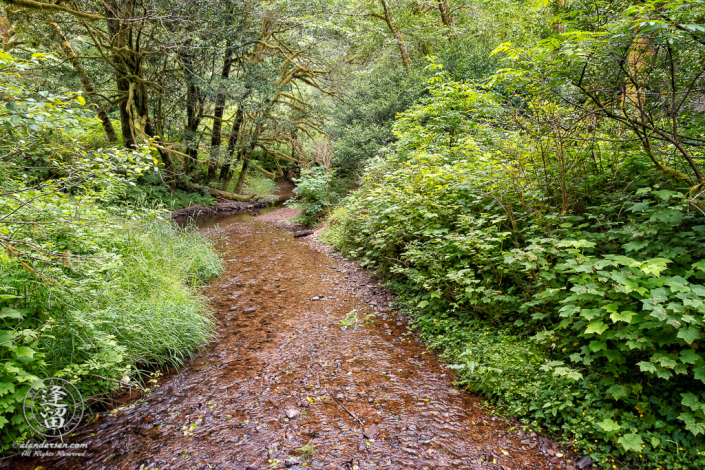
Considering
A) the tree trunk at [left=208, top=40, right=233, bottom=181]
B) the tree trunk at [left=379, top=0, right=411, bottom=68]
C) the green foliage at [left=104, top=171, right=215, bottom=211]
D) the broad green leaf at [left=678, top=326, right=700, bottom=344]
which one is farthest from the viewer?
the green foliage at [left=104, top=171, right=215, bottom=211]

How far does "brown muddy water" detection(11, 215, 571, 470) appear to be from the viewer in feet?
8.55

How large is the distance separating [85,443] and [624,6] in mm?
6702

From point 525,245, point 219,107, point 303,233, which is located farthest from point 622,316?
point 219,107

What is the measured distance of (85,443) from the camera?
2.74 metres

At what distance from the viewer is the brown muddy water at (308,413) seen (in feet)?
8.55

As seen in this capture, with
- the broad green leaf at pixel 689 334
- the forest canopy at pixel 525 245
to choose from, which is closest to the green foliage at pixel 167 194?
the forest canopy at pixel 525 245

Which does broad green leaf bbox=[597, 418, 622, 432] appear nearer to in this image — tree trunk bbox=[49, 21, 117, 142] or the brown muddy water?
the brown muddy water

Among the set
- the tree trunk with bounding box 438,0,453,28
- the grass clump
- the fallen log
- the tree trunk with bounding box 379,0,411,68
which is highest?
the tree trunk with bounding box 438,0,453,28

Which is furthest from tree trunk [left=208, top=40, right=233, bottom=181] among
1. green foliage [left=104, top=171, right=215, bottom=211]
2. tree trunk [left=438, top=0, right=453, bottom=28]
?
tree trunk [left=438, top=0, right=453, bottom=28]

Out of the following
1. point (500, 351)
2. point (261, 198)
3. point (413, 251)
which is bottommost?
point (261, 198)

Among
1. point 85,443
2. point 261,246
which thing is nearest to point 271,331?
point 85,443

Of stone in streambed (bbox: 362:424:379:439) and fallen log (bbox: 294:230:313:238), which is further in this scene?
fallen log (bbox: 294:230:313:238)

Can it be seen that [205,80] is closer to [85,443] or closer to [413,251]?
[413,251]

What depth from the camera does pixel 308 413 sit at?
124 inches
